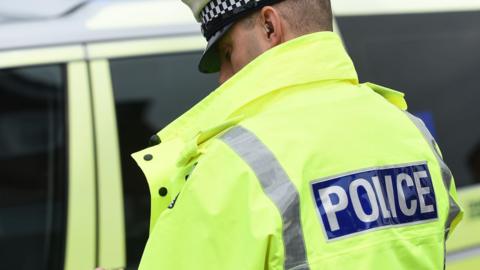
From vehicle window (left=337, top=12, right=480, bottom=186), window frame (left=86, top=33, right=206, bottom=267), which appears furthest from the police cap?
vehicle window (left=337, top=12, right=480, bottom=186)

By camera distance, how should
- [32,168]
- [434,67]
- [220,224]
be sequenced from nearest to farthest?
1. [220,224]
2. [32,168]
3. [434,67]

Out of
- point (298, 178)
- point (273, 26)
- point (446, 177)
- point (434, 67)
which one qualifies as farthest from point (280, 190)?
point (434, 67)

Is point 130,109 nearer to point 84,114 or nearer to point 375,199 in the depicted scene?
point 84,114

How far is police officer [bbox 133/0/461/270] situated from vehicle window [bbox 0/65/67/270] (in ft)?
2.52

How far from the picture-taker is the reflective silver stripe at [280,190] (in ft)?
3.86

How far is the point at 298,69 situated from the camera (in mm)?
1344

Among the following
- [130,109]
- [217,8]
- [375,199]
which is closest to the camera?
[375,199]

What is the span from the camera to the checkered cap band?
1.36 meters

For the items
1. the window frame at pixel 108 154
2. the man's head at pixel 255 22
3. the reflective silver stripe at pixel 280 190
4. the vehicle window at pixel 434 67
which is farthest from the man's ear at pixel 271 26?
the vehicle window at pixel 434 67

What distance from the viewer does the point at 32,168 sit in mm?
2146

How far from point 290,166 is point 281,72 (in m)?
0.20

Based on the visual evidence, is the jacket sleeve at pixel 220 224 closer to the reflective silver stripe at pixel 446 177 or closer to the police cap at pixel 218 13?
the police cap at pixel 218 13

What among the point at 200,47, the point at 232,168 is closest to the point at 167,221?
the point at 232,168

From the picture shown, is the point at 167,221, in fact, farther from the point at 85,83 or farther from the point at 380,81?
the point at 380,81
